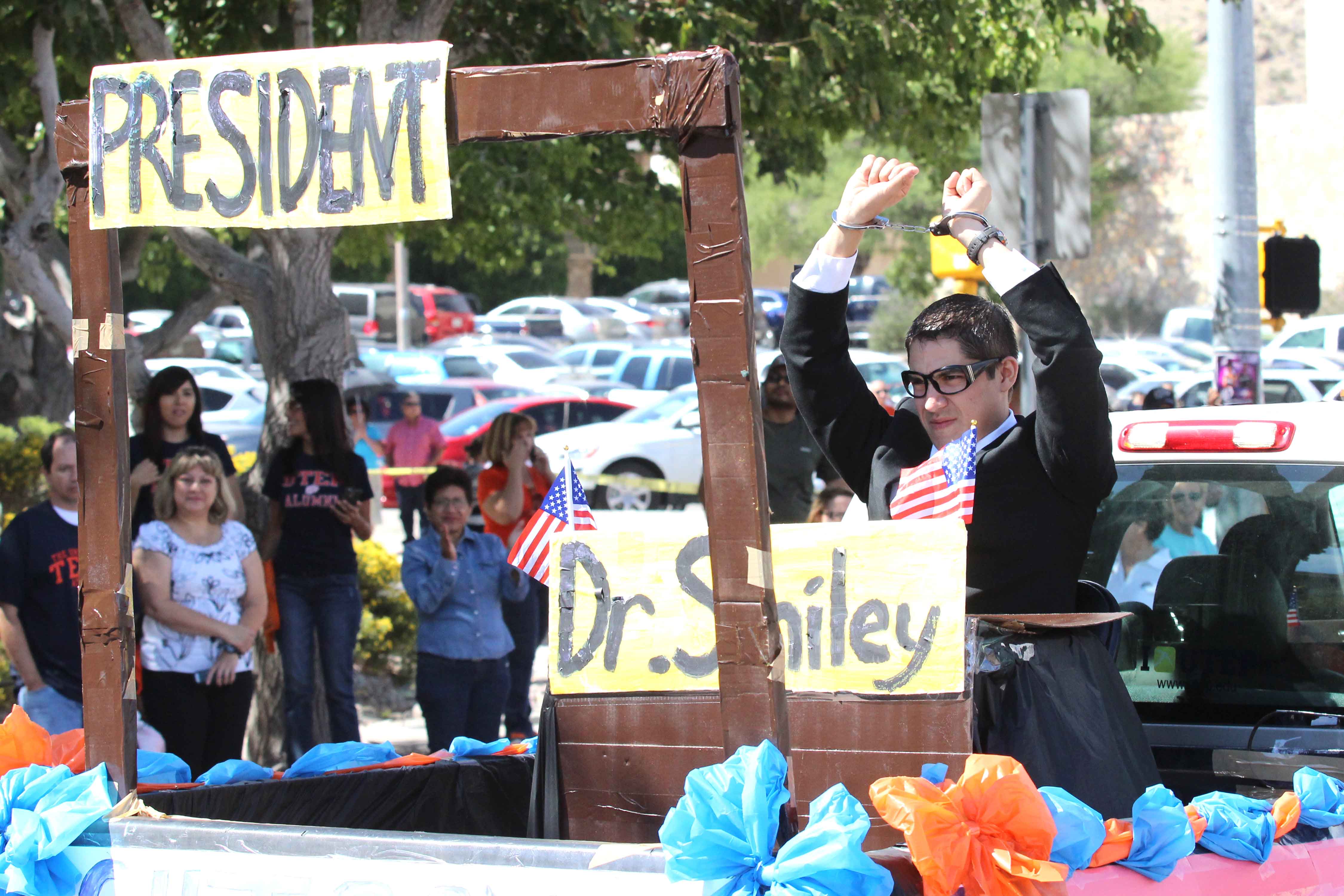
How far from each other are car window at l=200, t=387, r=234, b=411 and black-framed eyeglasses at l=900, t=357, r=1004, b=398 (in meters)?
19.1

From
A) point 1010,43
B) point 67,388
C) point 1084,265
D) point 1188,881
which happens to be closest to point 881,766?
point 1188,881

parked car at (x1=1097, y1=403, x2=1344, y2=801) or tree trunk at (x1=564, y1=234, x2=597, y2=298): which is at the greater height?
tree trunk at (x1=564, y1=234, x2=597, y2=298)

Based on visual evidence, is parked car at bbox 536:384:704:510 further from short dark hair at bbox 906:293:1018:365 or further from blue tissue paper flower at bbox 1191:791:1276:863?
blue tissue paper flower at bbox 1191:791:1276:863

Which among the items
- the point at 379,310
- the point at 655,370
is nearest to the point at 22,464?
the point at 655,370

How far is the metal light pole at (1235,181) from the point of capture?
8430 mm

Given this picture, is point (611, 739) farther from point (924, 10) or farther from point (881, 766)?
point (924, 10)

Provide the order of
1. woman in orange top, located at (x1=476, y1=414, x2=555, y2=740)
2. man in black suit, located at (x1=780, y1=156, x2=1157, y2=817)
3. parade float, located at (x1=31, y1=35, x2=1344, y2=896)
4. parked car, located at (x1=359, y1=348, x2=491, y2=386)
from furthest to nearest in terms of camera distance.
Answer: parked car, located at (x1=359, y1=348, x2=491, y2=386) → woman in orange top, located at (x1=476, y1=414, x2=555, y2=740) → man in black suit, located at (x1=780, y1=156, x2=1157, y2=817) → parade float, located at (x1=31, y1=35, x2=1344, y2=896)

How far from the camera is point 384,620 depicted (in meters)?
8.97

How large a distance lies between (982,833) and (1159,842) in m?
0.38

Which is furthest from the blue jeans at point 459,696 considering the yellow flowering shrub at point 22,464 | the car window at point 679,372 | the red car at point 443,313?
the red car at point 443,313

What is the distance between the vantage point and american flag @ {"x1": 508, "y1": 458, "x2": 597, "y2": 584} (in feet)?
9.99

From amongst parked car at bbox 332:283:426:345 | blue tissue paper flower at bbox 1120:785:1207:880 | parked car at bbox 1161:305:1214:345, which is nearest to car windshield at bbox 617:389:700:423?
blue tissue paper flower at bbox 1120:785:1207:880

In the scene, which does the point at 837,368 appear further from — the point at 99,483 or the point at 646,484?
the point at 646,484

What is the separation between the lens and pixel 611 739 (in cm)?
262
